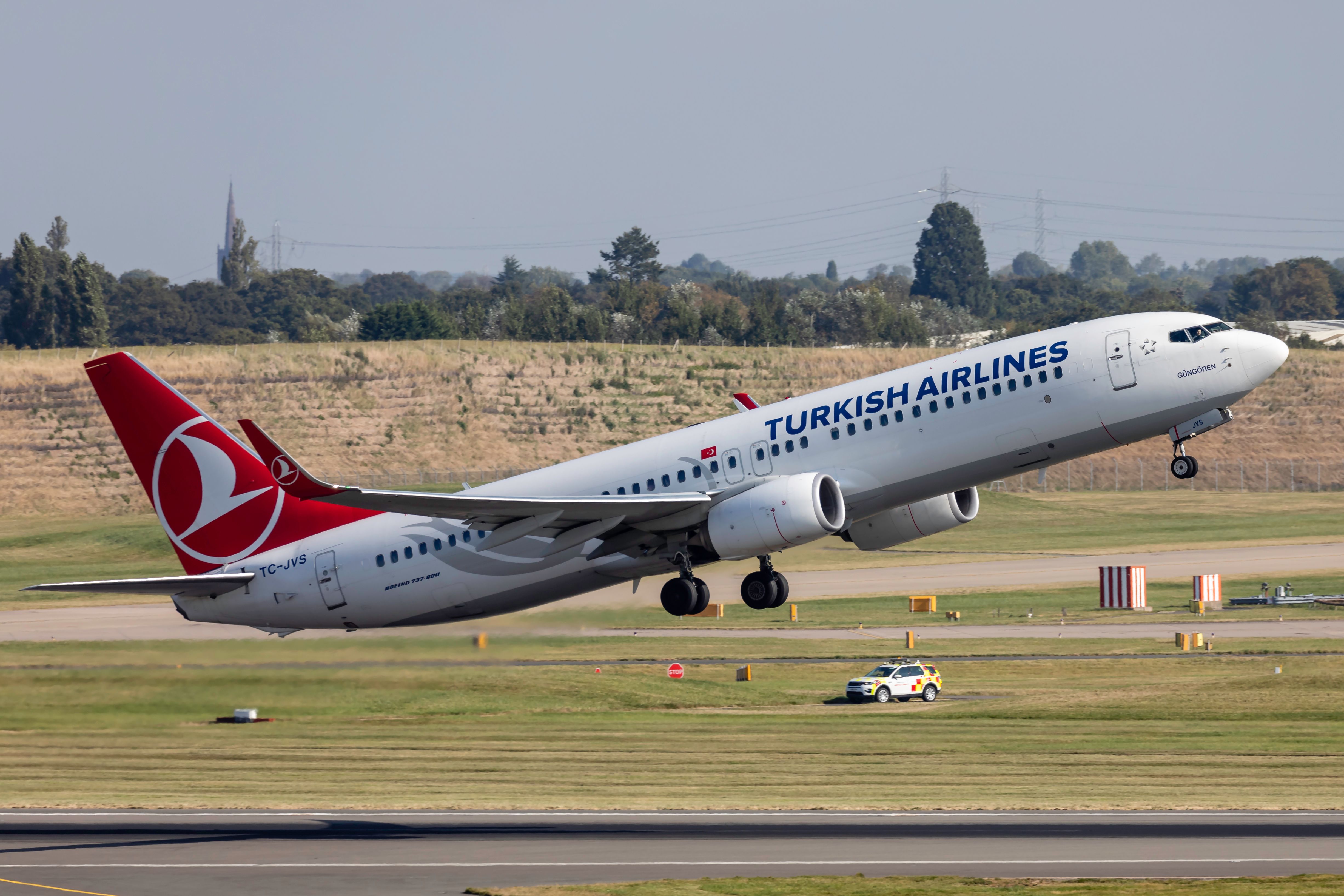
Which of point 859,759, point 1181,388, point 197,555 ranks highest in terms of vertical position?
point 1181,388

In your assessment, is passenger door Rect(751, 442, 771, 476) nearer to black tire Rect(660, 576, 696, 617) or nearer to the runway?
black tire Rect(660, 576, 696, 617)

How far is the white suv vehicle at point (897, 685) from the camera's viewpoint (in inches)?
2985

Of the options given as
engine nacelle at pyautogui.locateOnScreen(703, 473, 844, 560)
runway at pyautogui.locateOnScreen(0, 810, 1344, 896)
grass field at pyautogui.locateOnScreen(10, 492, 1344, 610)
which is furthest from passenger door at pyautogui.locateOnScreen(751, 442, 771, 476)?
grass field at pyautogui.locateOnScreen(10, 492, 1344, 610)

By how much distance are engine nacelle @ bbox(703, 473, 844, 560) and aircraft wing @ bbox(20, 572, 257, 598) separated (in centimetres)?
1627

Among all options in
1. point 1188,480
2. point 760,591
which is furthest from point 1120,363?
point 1188,480

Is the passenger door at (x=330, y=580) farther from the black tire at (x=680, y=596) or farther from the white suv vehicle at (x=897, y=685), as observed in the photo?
the white suv vehicle at (x=897, y=685)

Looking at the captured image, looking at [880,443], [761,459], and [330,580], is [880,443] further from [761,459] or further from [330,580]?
[330,580]

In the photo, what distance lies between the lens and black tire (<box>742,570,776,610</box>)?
45125 millimetres

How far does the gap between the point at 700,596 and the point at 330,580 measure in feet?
39.8

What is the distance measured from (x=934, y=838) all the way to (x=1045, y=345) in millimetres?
15427

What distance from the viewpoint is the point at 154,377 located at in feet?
167

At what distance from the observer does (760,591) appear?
45.2 m

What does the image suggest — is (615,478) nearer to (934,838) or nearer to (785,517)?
(785,517)

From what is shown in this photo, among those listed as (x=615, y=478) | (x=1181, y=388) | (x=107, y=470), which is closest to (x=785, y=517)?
(x=615, y=478)
